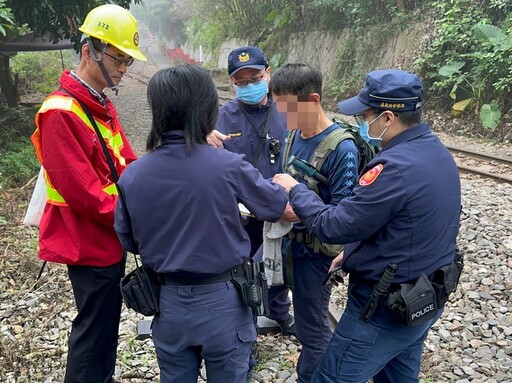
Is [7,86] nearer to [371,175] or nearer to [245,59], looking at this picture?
[245,59]

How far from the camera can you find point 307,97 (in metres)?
2.71

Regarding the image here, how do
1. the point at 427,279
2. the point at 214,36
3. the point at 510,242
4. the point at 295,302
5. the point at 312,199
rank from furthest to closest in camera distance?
1. the point at 214,36
2. the point at 510,242
3. the point at 295,302
4. the point at 312,199
5. the point at 427,279

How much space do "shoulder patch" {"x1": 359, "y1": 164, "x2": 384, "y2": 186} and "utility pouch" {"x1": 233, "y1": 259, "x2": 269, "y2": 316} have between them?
0.65m

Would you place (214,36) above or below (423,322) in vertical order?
below

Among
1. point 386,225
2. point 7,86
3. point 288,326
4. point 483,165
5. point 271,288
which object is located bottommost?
point 483,165

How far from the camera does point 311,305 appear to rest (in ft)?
9.54

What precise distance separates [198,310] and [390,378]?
1197mm

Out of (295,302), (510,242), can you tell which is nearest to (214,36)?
(510,242)

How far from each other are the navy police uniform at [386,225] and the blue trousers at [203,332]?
47cm

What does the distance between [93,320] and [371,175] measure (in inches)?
68.4

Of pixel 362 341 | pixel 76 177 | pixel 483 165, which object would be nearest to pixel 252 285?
pixel 362 341

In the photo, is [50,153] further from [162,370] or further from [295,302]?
[295,302]

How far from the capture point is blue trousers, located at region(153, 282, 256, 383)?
7.03 feet

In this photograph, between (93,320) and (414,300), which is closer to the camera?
(414,300)
